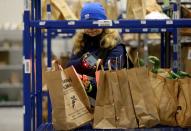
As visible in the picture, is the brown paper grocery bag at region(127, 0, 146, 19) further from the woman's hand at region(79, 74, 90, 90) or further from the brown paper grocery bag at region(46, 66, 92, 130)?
the brown paper grocery bag at region(46, 66, 92, 130)

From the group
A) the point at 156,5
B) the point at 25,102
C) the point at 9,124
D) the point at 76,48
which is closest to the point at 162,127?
the point at 25,102

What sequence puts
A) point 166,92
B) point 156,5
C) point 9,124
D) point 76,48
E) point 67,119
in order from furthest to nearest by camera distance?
point 9,124
point 156,5
point 76,48
point 166,92
point 67,119

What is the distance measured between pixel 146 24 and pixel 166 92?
472 millimetres

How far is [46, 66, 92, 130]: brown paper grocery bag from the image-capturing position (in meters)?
2.79

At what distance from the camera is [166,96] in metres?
2.96

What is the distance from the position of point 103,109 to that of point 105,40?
97 centimetres

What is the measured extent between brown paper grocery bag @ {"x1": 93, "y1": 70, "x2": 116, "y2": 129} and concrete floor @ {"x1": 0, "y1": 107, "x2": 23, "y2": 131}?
4405 millimetres

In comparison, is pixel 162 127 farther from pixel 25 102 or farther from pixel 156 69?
Result: pixel 25 102

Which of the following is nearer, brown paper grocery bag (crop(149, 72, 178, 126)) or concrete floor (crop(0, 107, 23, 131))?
brown paper grocery bag (crop(149, 72, 178, 126))

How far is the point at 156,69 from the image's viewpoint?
3.11m

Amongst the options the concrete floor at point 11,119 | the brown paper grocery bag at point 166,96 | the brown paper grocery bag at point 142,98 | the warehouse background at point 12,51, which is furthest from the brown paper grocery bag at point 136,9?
the warehouse background at point 12,51

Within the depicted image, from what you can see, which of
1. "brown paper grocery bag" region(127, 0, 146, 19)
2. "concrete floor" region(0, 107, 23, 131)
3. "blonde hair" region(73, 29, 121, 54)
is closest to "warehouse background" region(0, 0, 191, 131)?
"concrete floor" region(0, 107, 23, 131)

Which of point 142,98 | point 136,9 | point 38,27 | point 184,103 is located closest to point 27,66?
point 38,27

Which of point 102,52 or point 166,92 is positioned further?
point 102,52
